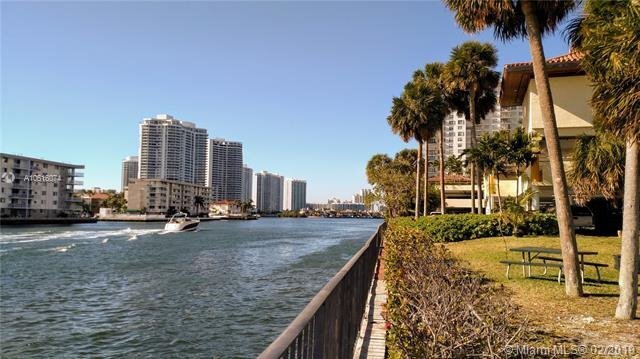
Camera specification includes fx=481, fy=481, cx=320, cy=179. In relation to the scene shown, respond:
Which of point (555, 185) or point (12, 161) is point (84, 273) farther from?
point (12, 161)

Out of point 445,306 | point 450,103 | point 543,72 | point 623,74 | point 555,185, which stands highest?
point 450,103

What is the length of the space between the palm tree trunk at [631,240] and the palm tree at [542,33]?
1889 mm

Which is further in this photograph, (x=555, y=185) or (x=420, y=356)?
(x=555, y=185)

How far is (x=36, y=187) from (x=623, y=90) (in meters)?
133

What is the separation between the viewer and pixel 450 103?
43156 millimetres

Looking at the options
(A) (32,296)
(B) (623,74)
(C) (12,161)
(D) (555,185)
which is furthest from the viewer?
(C) (12,161)

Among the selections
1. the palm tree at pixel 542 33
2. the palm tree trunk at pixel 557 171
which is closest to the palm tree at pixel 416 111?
the palm tree at pixel 542 33

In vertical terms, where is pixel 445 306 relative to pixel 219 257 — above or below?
above

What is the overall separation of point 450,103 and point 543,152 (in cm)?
1562

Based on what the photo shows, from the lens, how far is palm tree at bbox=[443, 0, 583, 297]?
31.3ft

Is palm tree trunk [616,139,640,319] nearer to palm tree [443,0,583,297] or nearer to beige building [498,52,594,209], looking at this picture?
palm tree [443,0,583,297]

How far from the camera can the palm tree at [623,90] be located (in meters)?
6.53

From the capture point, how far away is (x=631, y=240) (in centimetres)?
757

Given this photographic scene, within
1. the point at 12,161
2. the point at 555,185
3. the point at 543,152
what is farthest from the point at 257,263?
the point at 12,161
